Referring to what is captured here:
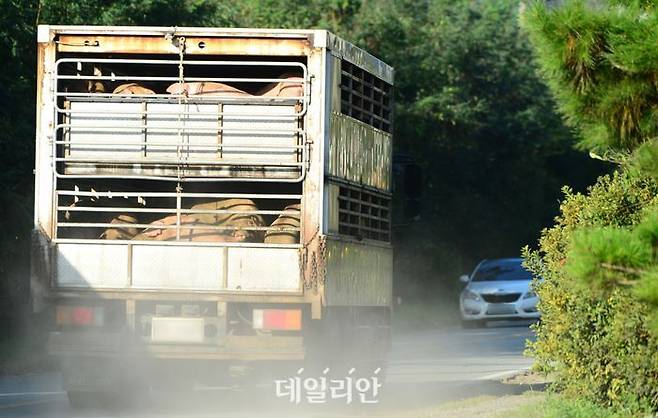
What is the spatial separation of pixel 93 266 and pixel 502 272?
2085cm

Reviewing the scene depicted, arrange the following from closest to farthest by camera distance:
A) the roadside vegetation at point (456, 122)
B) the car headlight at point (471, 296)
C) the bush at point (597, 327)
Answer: the bush at point (597, 327), the car headlight at point (471, 296), the roadside vegetation at point (456, 122)

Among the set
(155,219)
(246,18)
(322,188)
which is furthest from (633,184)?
(246,18)

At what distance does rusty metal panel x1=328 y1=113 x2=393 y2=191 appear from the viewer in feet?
41.6

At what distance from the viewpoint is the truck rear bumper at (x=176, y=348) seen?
12.0m

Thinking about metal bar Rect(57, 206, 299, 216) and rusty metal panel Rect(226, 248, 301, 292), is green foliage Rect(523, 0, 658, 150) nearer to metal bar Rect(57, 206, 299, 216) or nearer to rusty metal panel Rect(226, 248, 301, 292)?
rusty metal panel Rect(226, 248, 301, 292)

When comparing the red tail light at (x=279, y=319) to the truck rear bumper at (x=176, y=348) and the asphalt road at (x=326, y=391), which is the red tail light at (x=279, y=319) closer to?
the truck rear bumper at (x=176, y=348)

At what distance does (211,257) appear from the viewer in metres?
12.2

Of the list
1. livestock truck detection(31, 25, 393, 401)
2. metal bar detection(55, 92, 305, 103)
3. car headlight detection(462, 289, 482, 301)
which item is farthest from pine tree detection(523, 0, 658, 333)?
car headlight detection(462, 289, 482, 301)

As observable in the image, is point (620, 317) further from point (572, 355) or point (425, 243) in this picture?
point (425, 243)

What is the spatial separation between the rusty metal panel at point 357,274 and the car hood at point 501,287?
16.5m

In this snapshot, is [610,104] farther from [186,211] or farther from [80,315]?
[80,315]

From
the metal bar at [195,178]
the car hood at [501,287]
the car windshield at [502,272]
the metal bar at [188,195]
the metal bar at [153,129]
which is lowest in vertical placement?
the car hood at [501,287]

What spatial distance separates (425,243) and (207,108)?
26.9 meters

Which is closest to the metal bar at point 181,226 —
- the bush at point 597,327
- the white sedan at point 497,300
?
the bush at point 597,327
